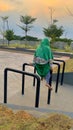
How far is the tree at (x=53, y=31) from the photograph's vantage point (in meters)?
26.4

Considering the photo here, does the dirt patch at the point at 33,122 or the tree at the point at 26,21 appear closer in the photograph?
the dirt patch at the point at 33,122

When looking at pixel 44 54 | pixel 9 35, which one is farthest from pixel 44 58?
pixel 9 35

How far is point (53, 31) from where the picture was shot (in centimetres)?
2652

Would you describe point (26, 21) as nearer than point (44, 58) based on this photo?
No

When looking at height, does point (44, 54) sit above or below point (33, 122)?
above

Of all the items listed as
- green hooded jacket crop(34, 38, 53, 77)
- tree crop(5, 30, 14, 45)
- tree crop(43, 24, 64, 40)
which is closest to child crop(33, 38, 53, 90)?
green hooded jacket crop(34, 38, 53, 77)

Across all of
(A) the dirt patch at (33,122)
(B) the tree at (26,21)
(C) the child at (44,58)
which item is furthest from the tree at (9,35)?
(A) the dirt patch at (33,122)

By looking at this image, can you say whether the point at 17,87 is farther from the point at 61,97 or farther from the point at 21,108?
the point at 21,108

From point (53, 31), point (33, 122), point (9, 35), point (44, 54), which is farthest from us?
point (9, 35)

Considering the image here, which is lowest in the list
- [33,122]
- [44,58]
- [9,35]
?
[33,122]

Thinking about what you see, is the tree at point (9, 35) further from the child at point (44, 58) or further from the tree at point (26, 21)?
the child at point (44, 58)

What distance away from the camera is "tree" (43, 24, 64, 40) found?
2639 centimetres

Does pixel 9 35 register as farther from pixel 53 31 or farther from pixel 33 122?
pixel 33 122

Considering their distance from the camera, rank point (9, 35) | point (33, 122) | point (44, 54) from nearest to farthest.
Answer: point (33, 122)
point (44, 54)
point (9, 35)
